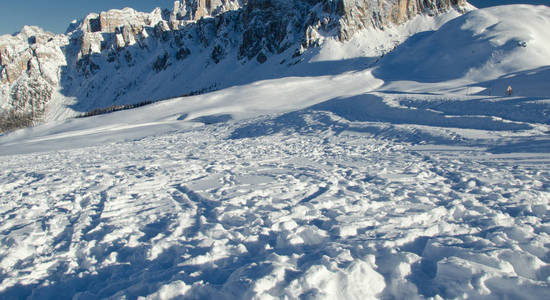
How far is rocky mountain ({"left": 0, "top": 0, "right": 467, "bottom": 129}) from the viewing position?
89750 mm

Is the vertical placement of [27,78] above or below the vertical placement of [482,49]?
above

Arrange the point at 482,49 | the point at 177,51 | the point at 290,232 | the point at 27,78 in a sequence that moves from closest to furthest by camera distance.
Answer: the point at 290,232 → the point at 482,49 → the point at 177,51 → the point at 27,78

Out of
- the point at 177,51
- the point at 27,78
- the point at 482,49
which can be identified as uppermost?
the point at 27,78

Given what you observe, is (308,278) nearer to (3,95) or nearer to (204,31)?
(204,31)

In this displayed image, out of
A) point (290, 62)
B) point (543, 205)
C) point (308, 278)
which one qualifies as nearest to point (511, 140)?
point (543, 205)

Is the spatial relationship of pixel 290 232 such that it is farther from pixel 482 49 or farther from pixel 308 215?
pixel 482 49

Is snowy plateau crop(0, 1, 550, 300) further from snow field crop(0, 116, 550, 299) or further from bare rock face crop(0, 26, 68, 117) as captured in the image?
A: bare rock face crop(0, 26, 68, 117)

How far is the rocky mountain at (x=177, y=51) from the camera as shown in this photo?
3533 inches

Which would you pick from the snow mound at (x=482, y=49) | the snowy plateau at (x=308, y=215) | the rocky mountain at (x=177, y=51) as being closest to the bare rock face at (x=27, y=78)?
the rocky mountain at (x=177, y=51)

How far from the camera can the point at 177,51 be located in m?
148

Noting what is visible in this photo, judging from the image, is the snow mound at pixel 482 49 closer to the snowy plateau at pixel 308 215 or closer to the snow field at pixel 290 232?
the snowy plateau at pixel 308 215

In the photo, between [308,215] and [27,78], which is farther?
[27,78]

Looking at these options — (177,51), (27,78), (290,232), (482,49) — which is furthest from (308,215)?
(27,78)

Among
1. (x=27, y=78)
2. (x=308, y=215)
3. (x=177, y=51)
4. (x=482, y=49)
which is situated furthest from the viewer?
(x=27, y=78)
